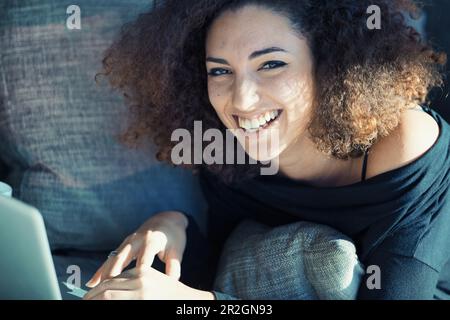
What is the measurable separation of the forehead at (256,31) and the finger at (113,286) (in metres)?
0.43

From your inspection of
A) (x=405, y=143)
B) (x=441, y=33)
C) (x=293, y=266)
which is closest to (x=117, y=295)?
(x=293, y=266)

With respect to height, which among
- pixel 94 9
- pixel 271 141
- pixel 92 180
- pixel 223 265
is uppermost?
pixel 94 9

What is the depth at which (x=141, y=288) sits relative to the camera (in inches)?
38.0

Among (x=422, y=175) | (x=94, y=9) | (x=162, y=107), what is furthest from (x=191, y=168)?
(x=422, y=175)

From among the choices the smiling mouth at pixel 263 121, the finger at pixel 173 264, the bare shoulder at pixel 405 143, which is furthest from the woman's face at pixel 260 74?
the finger at pixel 173 264

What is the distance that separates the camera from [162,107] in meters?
1.26

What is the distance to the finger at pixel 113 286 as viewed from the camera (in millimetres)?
957

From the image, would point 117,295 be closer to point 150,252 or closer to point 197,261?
point 150,252

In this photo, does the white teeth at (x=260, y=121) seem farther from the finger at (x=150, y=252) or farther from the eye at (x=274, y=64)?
the finger at (x=150, y=252)

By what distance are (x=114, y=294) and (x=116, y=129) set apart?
46 centimetres

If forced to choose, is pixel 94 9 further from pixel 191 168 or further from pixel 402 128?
pixel 402 128

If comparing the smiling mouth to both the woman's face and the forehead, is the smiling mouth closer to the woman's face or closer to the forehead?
the woman's face

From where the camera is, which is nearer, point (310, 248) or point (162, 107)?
point (310, 248)
